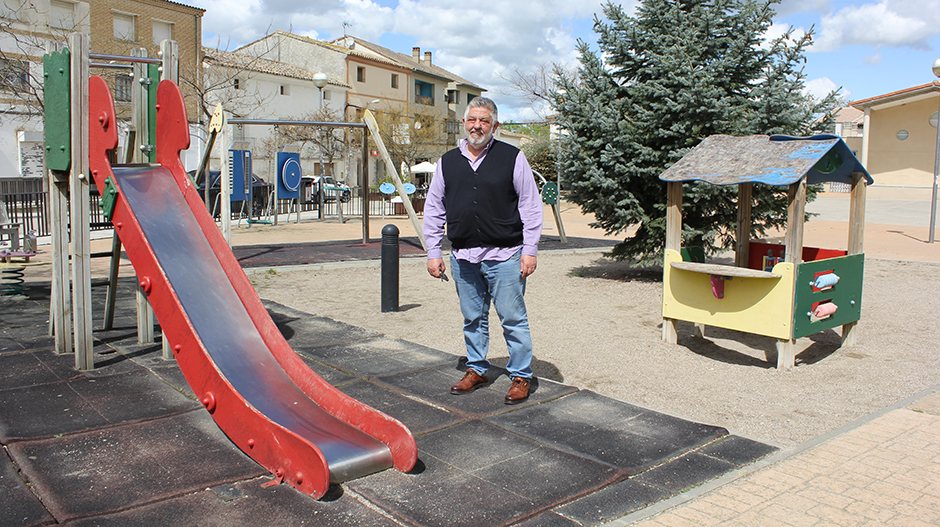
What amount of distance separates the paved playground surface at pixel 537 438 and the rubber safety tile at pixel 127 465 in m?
0.01

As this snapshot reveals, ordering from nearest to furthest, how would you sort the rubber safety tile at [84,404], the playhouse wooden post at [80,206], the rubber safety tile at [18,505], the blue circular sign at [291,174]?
1. the rubber safety tile at [18,505]
2. the rubber safety tile at [84,404]
3. the playhouse wooden post at [80,206]
4. the blue circular sign at [291,174]

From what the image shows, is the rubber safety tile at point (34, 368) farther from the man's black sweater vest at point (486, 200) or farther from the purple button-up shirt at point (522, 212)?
the man's black sweater vest at point (486, 200)

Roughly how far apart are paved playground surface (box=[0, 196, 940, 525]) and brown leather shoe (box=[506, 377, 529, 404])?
2.9 inches

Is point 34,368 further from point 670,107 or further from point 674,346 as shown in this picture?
point 670,107

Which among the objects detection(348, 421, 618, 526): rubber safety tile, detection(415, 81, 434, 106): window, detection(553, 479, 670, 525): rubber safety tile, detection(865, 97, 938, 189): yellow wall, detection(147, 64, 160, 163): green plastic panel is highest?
detection(415, 81, 434, 106): window

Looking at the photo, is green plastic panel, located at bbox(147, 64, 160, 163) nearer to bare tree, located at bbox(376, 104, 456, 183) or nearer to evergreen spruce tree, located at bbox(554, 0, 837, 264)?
evergreen spruce tree, located at bbox(554, 0, 837, 264)

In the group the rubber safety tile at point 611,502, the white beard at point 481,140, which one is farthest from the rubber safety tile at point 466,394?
the white beard at point 481,140

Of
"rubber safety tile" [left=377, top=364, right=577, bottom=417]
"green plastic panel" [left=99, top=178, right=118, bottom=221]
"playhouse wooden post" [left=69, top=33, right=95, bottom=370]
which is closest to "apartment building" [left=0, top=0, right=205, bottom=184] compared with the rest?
"playhouse wooden post" [left=69, top=33, right=95, bottom=370]

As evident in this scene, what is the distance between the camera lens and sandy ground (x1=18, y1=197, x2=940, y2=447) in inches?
185

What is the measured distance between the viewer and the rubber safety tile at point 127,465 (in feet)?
9.54

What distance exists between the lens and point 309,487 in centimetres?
293

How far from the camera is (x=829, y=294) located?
576 centimetres

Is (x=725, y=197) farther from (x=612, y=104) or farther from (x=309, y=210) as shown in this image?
(x=309, y=210)

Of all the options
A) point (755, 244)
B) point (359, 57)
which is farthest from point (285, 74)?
point (755, 244)
